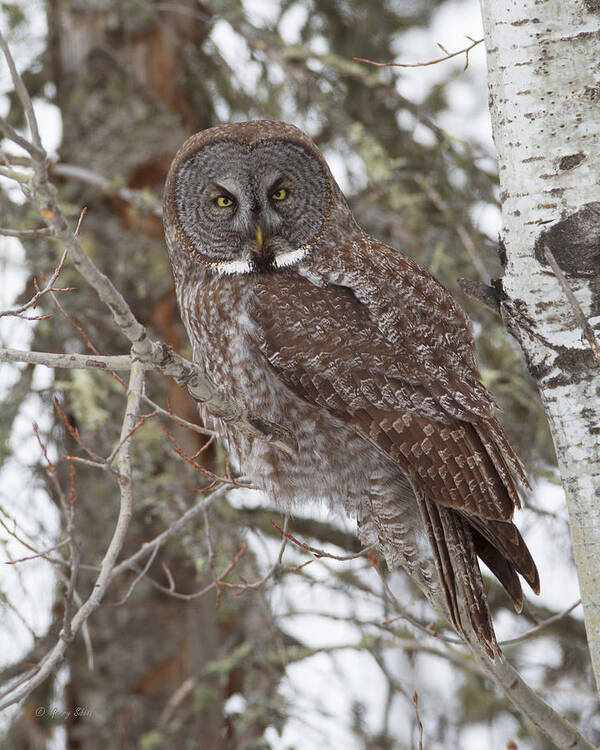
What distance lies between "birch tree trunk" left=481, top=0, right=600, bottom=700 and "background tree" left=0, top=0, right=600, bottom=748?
1603 millimetres

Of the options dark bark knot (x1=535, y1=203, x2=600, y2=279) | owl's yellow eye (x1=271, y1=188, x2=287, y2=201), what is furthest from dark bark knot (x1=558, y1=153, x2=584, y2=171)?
owl's yellow eye (x1=271, y1=188, x2=287, y2=201)

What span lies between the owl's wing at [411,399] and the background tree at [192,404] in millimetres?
887

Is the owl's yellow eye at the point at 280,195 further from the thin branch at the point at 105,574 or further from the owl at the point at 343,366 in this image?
the thin branch at the point at 105,574

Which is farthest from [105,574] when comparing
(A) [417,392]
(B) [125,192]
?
(B) [125,192]

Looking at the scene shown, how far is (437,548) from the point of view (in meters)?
2.85

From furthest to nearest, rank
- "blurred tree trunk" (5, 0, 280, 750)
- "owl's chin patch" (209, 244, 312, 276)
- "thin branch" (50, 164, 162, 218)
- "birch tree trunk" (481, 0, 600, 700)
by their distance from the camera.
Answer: "thin branch" (50, 164, 162, 218) → "blurred tree trunk" (5, 0, 280, 750) → "owl's chin patch" (209, 244, 312, 276) → "birch tree trunk" (481, 0, 600, 700)

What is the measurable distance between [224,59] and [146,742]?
146 inches

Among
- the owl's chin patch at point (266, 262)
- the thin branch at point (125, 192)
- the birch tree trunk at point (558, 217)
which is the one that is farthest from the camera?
the thin branch at point (125, 192)

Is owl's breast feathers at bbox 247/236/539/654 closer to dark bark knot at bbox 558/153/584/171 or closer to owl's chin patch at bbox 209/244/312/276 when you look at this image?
owl's chin patch at bbox 209/244/312/276

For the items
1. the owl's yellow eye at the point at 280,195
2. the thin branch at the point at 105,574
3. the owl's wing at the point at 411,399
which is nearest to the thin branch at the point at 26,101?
the thin branch at the point at 105,574

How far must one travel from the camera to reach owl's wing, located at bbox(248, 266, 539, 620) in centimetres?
280

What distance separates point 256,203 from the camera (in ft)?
10.8

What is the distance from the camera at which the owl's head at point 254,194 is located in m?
3.24

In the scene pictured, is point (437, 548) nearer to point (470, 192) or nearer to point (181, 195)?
point (181, 195)
